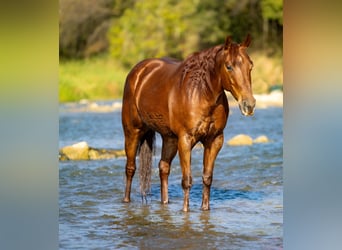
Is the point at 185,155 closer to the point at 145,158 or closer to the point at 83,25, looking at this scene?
the point at 145,158

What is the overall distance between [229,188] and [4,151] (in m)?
5.35

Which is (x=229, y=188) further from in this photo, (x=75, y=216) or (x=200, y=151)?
(x=200, y=151)

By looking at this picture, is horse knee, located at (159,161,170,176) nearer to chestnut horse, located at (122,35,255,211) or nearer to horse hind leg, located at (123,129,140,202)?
chestnut horse, located at (122,35,255,211)

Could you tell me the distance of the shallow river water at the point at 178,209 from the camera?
5012 millimetres

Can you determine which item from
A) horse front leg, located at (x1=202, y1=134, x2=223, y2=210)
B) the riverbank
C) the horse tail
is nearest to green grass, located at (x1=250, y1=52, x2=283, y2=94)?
the riverbank

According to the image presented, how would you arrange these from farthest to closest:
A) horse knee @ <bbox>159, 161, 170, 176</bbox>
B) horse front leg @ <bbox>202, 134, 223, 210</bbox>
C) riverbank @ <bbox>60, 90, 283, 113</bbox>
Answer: riverbank @ <bbox>60, 90, 283, 113</bbox> → horse knee @ <bbox>159, 161, 170, 176</bbox> → horse front leg @ <bbox>202, 134, 223, 210</bbox>

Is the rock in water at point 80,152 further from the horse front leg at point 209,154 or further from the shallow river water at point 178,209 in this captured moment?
the horse front leg at point 209,154

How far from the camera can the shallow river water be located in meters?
5.01

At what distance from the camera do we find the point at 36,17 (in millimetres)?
2061

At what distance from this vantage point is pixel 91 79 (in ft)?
66.9

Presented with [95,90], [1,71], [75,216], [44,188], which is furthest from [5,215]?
[95,90]

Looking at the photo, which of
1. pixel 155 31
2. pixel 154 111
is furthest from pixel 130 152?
pixel 155 31

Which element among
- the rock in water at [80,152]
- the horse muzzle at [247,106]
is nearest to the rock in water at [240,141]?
the rock in water at [80,152]

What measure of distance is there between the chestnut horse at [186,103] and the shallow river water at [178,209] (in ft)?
1.01
